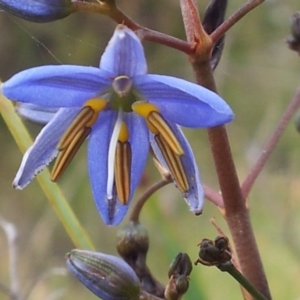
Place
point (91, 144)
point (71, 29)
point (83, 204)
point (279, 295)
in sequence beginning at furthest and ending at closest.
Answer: point (71, 29) → point (83, 204) → point (279, 295) → point (91, 144)

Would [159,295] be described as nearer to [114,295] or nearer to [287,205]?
[114,295]

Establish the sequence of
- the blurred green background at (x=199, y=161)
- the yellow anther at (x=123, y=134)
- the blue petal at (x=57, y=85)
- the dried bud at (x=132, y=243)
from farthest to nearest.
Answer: the blurred green background at (x=199, y=161) < the dried bud at (x=132, y=243) < the yellow anther at (x=123, y=134) < the blue petal at (x=57, y=85)

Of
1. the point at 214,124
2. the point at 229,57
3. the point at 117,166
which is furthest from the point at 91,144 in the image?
the point at 229,57

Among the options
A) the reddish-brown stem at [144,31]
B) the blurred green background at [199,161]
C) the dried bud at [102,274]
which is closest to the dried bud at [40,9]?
the reddish-brown stem at [144,31]

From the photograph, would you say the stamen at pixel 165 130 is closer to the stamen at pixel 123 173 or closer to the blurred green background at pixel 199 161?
the stamen at pixel 123 173

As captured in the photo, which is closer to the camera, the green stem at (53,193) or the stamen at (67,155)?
the stamen at (67,155)

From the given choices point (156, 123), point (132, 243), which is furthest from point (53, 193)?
point (156, 123)

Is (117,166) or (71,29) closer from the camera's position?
(117,166)

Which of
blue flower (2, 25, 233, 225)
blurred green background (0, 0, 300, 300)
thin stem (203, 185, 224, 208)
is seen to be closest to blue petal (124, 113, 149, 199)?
blue flower (2, 25, 233, 225)
